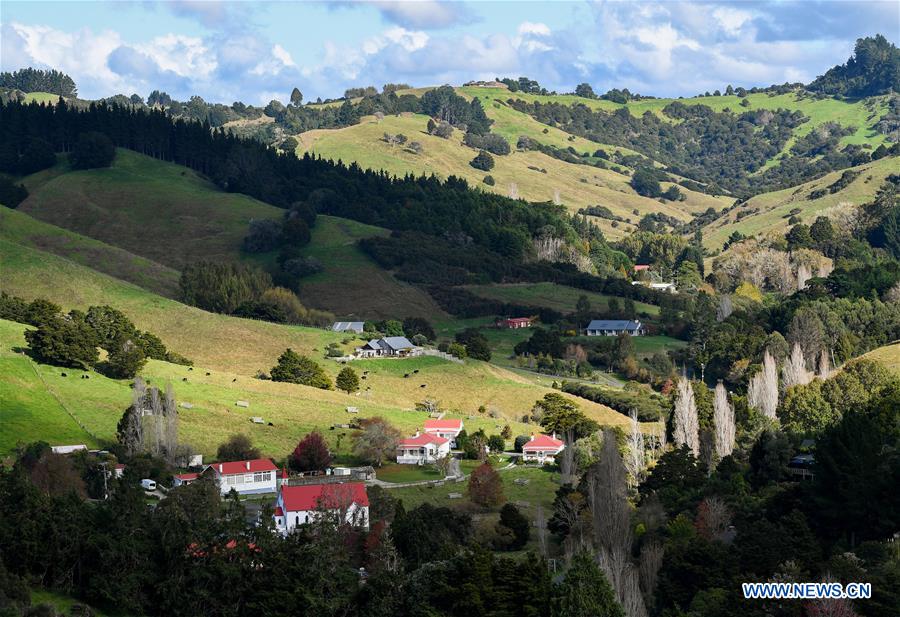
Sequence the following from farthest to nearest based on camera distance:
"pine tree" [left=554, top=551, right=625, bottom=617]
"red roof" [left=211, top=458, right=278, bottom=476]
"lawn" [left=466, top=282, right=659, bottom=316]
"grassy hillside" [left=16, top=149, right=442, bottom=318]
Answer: "lawn" [left=466, top=282, right=659, bottom=316], "grassy hillside" [left=16, top=149, right=442, bottom=318], "red roof" [left=211, top=458, right=278, bottom=476], "pine tree" [left=554, top=551, right=625, bottom=617]

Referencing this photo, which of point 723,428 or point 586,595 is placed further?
Result: point 723,428

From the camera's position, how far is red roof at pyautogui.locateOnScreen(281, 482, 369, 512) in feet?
207

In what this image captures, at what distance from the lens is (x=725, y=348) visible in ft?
440

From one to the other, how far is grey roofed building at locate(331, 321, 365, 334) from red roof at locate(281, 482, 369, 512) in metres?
67.3

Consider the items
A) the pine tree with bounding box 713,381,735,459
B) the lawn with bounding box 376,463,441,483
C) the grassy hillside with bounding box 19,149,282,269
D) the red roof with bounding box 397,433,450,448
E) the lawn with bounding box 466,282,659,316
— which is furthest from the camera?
the grassy hillside with bounding box 19,149,282,269

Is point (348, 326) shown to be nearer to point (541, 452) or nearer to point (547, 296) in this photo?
point (547, 296)

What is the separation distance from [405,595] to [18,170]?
163m

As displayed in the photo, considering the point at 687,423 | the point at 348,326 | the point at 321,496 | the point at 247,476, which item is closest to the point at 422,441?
the point at 247,476

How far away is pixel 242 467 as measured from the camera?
77.6 metres

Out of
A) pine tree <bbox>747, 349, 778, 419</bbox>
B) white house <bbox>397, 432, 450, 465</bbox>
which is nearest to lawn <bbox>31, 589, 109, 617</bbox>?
white house <bbox>397, 432, 450, 465</bbox>

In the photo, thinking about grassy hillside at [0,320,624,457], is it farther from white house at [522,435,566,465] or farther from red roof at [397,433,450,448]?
white house at [522,435,566,465]

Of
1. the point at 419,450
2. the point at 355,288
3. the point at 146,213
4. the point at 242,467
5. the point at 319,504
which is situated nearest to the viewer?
the point at 319,504

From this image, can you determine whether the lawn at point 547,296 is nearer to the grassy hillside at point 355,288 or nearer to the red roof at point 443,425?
the grassy hillside at point 355,288

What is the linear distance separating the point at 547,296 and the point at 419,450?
8389 cm
